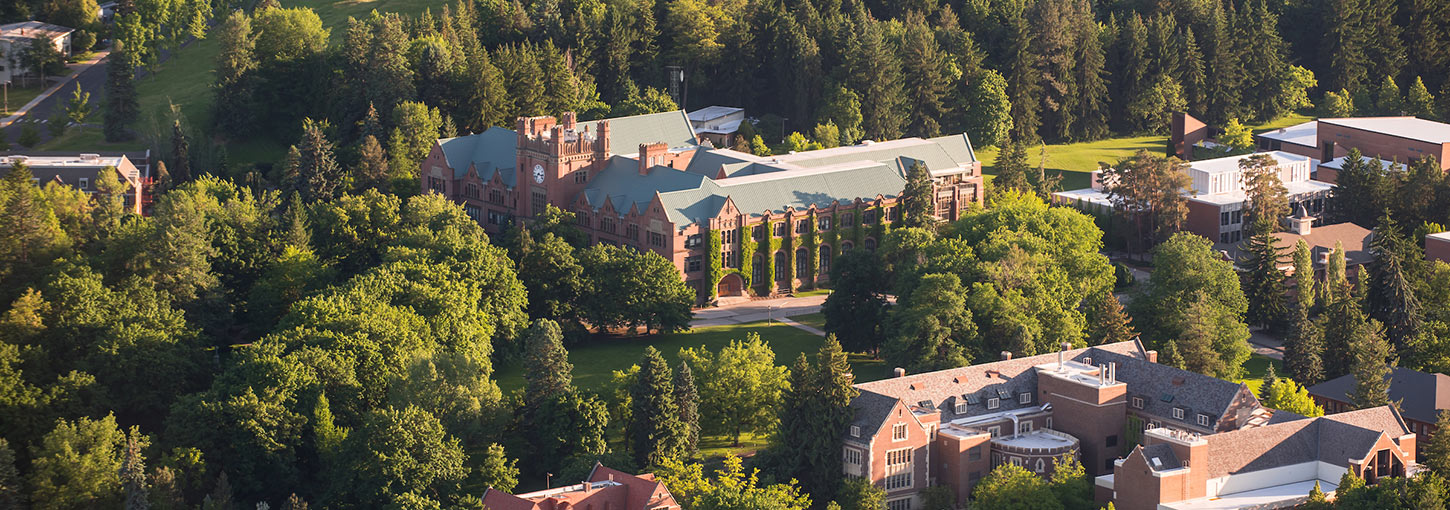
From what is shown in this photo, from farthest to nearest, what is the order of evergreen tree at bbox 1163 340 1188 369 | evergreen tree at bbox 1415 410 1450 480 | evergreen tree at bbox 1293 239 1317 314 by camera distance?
evergreen tree at bbox 1293 239 1317 314 → evergreen tree at bbox 1163 340 1188 369 → evergreen tree at bbox 1415 410 1450 480

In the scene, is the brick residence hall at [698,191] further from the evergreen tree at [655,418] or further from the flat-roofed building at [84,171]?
the evergreen tree at [655,418]

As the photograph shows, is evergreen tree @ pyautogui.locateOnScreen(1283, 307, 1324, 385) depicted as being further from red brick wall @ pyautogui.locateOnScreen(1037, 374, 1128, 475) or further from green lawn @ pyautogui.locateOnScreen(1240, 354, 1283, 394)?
red brick wall @ pyautogui.locateOnScreen(1037, 374, 1128, 475)

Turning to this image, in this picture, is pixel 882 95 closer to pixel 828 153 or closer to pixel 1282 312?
pixel 828 153

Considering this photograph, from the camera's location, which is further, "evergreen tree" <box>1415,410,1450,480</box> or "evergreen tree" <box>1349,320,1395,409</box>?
"evergreen tree" <box>1349,320,1395,409</box>

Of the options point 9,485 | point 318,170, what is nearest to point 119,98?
point 318,170

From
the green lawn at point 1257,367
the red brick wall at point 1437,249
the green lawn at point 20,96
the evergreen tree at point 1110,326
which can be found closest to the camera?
the evergreen tree at point 1110,326

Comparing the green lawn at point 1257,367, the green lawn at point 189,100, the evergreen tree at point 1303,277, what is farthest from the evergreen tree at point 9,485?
the evergreen tree at point 1303,277

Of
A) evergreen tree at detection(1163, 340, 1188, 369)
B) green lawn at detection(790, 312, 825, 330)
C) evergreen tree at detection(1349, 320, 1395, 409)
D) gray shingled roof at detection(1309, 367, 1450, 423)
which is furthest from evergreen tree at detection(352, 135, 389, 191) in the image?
gray shingled roof at detection(1309, 367, 1450, 423)

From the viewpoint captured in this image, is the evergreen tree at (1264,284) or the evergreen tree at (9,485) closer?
the evergreen tree at (9,485)
